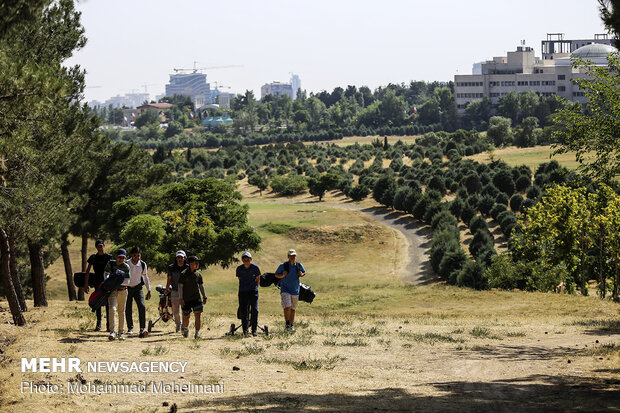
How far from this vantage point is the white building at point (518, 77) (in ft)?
587

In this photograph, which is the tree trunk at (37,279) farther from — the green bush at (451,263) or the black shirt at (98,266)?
the green bush at (451,263)

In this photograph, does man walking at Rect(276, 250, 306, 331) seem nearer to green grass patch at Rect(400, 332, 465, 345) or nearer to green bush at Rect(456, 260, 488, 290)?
green grass patch at Rect(400, 332, 465, 345)

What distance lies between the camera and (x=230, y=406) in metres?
11.0

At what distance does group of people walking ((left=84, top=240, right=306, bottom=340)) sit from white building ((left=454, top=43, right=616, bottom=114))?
563ft

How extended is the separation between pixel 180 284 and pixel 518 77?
179 metres

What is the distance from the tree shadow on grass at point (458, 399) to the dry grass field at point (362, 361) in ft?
0.06

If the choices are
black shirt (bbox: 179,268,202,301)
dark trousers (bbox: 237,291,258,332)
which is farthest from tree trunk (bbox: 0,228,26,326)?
dark trousers (bbox: 237,291,258,332)

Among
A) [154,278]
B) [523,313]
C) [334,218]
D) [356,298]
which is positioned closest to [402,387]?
[523,313]

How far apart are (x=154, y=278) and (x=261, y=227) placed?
18435 millimetres

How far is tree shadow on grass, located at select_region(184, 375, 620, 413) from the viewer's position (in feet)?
35.6

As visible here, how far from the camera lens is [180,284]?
1656 cm

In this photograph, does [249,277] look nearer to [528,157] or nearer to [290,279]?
[290,279]

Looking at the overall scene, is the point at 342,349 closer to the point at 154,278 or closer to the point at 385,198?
the point at 154,278

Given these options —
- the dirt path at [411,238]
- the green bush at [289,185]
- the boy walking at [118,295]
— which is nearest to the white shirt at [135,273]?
the boy walking at [118,295]
